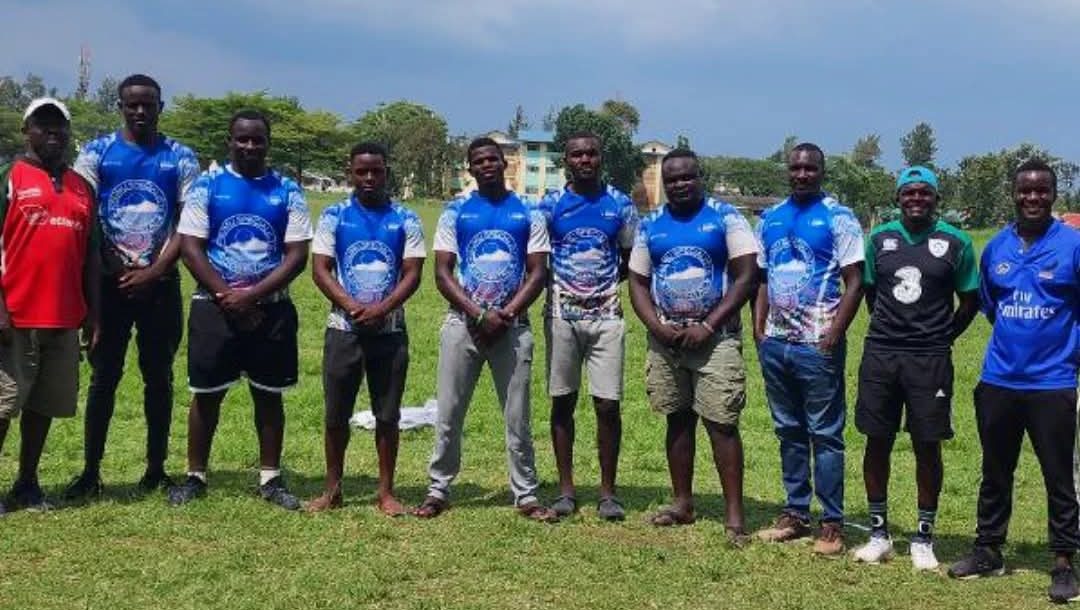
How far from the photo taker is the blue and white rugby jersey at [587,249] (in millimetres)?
6809

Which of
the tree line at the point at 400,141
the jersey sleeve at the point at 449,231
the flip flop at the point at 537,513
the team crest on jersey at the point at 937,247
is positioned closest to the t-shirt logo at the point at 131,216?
the jersey sleeve at the point at 449,231

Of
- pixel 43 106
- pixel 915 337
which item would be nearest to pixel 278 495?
pixel 43 106

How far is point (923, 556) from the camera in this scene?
20.2 ft

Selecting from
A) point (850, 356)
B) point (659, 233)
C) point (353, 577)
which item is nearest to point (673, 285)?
point (659, 233)

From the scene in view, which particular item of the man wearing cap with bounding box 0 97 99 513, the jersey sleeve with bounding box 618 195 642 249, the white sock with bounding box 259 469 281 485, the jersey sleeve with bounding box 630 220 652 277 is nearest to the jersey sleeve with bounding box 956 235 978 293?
the jersey sleeve with bounding box 630 220 652 277

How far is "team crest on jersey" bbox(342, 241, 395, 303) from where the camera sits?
6727 millimetres

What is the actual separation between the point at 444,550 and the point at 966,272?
3.33 meters

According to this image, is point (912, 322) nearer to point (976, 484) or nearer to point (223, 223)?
point (976, 484)

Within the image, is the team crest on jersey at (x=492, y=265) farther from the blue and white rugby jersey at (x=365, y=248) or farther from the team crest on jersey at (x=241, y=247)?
the team crest on jersey at (x=241, y=247)

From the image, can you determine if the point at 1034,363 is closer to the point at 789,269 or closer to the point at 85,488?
the point at 789,269

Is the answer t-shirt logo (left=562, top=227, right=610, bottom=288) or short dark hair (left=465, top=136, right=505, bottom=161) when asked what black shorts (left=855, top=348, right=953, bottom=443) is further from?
short dark hair (left=465, top=136, right=505, bottom=161)

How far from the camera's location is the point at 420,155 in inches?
3354

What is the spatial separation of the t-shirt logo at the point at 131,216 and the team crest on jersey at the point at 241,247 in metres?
0.51

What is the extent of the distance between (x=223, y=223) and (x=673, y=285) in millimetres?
2778
